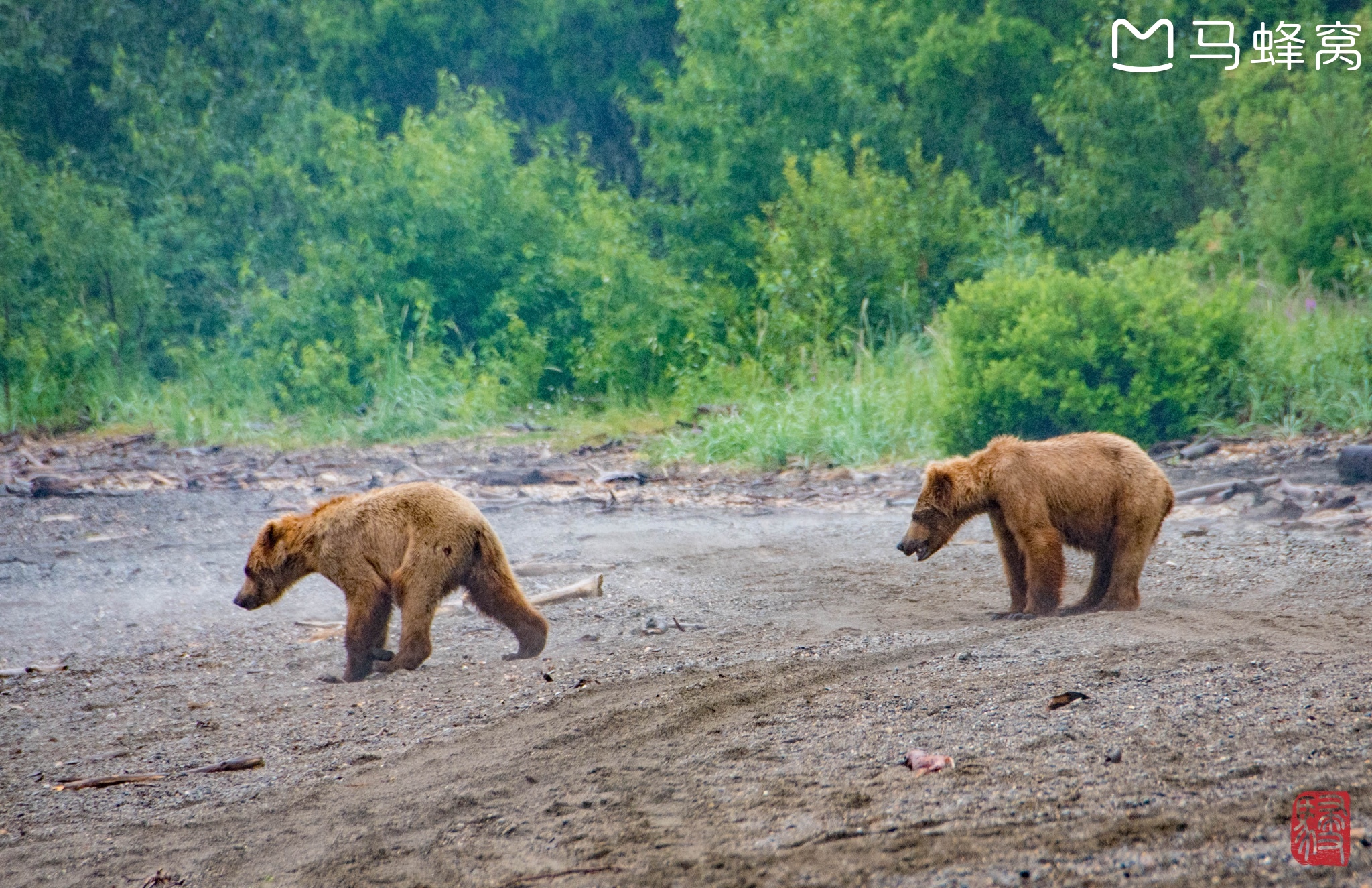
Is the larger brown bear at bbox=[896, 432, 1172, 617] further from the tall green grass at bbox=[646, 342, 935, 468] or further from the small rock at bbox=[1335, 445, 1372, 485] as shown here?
the tall green grass at bbox=[646, 342, 935, 468]

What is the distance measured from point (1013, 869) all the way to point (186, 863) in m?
2.55

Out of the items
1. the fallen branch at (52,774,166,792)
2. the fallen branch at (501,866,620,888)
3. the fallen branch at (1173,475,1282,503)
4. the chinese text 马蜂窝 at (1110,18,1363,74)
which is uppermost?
the chinese text 马蜂窝 at (1110,18,1363,74)

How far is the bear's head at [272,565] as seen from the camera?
6.75 meters

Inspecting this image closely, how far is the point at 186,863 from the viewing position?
159 inches

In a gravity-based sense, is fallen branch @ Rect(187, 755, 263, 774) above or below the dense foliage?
below

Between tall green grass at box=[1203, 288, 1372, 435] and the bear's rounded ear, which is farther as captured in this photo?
tall green grass at box=[1203, 288, 1372, 435]

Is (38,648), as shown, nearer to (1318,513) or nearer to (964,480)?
(964,480)

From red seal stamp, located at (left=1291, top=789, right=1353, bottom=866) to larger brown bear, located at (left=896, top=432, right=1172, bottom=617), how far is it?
10.7ft

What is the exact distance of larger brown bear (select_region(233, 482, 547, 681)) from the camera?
6285 mm

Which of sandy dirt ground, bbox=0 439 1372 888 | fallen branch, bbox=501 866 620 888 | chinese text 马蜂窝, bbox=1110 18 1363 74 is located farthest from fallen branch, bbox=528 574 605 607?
chinese text 马蜂窝, bbox=1110 18 1363 74

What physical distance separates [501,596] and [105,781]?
2101 mm

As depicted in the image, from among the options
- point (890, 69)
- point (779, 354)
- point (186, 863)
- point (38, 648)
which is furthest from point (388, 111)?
point (186, 863)

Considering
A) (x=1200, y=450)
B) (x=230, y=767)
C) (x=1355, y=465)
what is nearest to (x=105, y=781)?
(x=230, y=767)

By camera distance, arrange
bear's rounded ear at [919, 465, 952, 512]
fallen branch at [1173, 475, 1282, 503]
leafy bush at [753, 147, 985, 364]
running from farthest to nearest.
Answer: leafy bush at [753, 147, 985, 364] < fallen branch at [1173, 475, 1282, 503] < bear's rounded ear at [919, 465, 952, 512]
